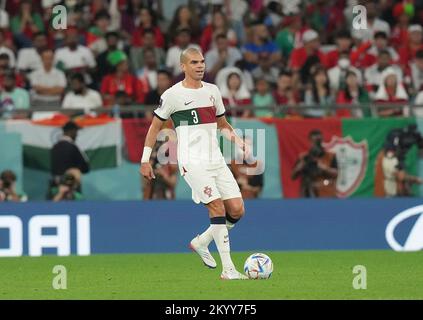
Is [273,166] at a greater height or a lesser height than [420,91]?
lesser

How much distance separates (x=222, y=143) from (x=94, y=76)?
428 centimetres

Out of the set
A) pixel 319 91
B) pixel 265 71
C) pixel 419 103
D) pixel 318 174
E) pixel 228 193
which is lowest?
pixel 228 193

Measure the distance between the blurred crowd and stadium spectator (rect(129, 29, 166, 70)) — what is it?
0.02 metres

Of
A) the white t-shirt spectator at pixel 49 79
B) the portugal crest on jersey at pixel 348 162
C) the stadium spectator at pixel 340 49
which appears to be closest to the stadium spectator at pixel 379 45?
the stadium spectator at pixel 340 49

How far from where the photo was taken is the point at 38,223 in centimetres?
1777

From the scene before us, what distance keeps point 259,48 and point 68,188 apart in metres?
5.59

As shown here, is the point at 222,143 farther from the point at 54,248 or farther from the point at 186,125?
the point at 186,125

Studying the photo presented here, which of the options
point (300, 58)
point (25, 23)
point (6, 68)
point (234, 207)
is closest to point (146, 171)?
point (234, 207)

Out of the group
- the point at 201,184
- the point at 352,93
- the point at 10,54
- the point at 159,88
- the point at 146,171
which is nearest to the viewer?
the point at 146,171

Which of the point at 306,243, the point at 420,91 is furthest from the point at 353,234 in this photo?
the point at 420,91

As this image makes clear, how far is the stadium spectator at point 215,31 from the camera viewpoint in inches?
882

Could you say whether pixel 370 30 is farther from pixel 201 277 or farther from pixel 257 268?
pixel 257 268

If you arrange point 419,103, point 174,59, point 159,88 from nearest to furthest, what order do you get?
point 419,103 → point 159,88 → point 174,59

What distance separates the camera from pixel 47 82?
21.0 meters
